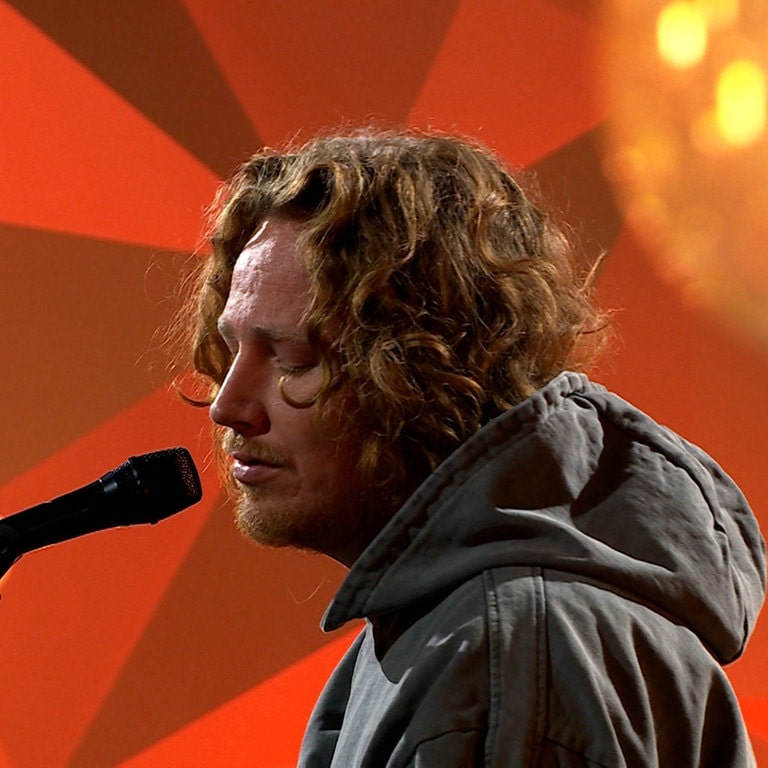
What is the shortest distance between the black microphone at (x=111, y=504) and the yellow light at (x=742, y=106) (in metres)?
1.09

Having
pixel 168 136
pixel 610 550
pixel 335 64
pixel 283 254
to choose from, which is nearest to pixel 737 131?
pixel 335 64

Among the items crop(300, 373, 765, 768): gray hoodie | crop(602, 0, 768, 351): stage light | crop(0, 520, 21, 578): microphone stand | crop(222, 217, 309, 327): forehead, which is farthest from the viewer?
crop(602, 0, 768, 351): stage light

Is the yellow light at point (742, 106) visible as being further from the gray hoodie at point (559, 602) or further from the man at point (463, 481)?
the gray hoodie at point (559, 602)

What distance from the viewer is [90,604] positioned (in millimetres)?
1876

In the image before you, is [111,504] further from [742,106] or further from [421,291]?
[742,106]

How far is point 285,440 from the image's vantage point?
3.42 feet

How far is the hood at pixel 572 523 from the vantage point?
88cm

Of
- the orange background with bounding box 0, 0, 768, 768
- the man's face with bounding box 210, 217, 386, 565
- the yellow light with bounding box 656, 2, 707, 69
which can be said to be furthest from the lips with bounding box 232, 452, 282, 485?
the yellow light with bounding box 656, 2, 707, 69

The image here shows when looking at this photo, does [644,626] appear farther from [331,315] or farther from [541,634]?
[331,315]

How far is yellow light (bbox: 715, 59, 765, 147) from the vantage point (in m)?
1.83

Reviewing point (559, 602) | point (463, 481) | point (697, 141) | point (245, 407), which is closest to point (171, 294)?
point (697, 141)

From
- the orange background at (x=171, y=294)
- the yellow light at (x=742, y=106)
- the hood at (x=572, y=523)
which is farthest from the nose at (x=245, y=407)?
the yellow light at (x=742, y=106)

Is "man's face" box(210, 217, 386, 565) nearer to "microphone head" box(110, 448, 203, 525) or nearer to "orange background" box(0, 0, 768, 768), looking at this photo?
"microphone head" box(110, 448, 203, 525)

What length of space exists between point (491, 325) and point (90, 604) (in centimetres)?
102
